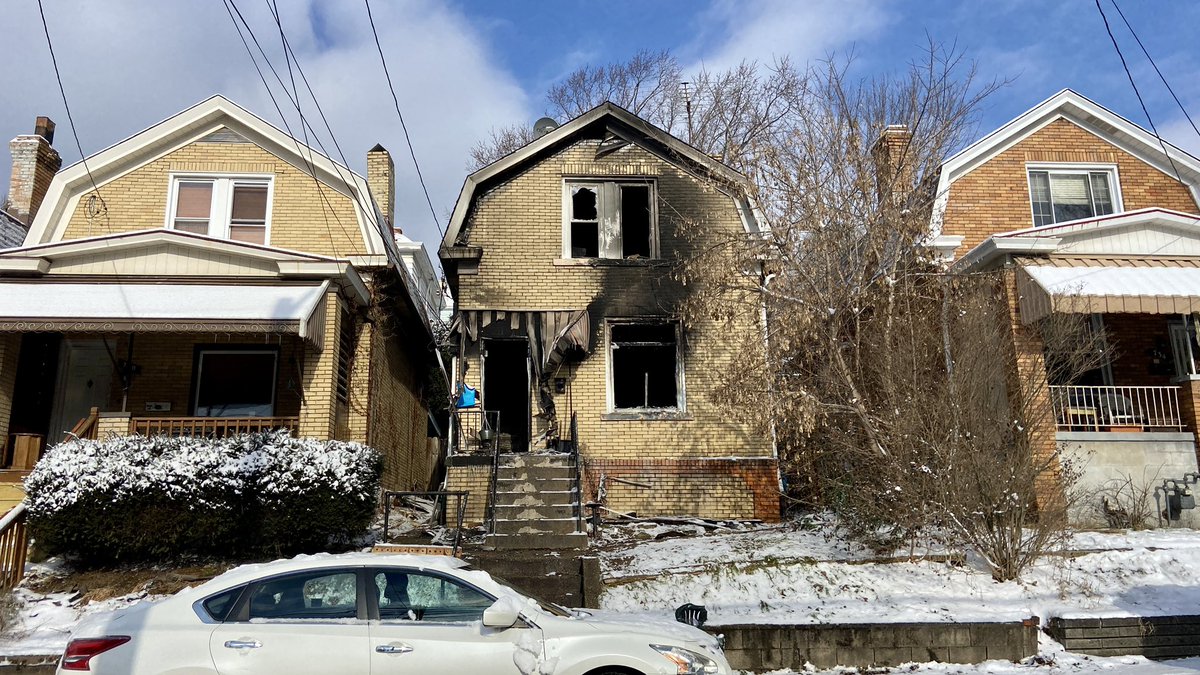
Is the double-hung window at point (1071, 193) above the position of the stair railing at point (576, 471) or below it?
above

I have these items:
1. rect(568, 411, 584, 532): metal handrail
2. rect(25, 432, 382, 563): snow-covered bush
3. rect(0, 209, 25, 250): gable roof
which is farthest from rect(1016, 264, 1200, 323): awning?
rect(0, 209, 25, 250): gable roof

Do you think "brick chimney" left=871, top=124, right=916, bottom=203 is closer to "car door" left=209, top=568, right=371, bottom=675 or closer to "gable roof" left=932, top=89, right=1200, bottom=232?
"gable roof" left=932, top=89, right=1200, bottom=232

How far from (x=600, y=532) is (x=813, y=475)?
3.56 metres

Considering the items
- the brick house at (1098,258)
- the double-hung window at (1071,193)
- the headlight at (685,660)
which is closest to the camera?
the headlight at (685,660)

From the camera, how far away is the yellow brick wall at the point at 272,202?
16.5 m

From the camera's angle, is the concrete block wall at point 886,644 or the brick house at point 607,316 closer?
the concrete block wall at point 886,644

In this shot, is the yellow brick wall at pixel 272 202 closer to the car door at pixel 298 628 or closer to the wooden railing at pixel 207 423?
the wooden railing at pixel 207 423

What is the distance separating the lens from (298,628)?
6207 mm

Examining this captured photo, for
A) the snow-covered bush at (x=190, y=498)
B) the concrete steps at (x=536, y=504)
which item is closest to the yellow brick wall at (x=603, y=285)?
the concrete steps at (x=536, y=504)

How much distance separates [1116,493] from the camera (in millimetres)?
13891

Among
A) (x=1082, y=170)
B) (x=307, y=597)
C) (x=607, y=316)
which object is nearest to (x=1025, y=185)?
(x=1082, y=170)

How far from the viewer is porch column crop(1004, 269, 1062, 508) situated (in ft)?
36.6

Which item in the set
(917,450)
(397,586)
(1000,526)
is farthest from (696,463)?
(397,586)

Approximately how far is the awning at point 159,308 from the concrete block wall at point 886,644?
312 inches
